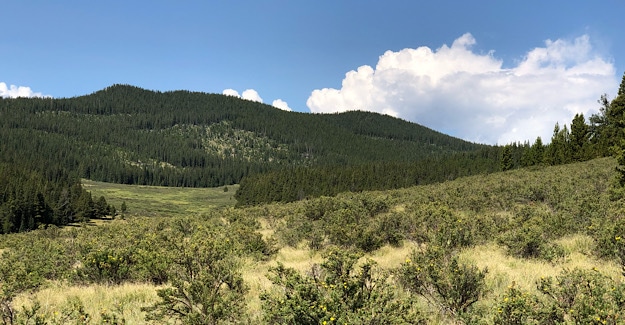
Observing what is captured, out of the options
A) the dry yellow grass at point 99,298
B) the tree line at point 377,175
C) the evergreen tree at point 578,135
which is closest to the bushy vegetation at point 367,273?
the dry yellow grass at point 99,298

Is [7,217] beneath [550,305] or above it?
beneath

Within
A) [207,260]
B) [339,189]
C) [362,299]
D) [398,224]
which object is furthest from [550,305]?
[339,189]

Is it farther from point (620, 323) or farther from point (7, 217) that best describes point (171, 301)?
point (7, 217)

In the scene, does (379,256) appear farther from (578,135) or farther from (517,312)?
(578,135)

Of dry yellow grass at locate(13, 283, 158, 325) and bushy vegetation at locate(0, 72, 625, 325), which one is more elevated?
bushy vegetation at locate(0, 72, 625, 325)

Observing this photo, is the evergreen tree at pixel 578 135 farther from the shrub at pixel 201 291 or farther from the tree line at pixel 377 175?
the shrub at pixel 201 291

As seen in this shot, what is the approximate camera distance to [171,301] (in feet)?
20.0

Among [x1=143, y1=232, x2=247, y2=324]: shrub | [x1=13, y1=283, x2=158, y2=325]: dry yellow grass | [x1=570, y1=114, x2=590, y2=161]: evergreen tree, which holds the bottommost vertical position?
[x1=13, y1=283, x2=158, y2=325]: dry yellow grass

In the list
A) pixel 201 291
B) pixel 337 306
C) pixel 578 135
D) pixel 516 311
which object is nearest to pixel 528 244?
pixel 516 311

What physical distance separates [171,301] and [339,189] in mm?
89900

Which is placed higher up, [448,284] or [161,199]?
[448,284]

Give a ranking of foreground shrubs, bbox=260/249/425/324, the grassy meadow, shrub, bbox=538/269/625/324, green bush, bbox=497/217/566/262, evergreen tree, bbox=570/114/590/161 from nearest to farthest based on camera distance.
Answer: shrub, bbox=538/269/625/324
foreground shrubs, bbox=260/249/425/324
the grassy meadow
green bush, bbox=497/217/566/262
evergreen tree, bbox=570/114/590/161

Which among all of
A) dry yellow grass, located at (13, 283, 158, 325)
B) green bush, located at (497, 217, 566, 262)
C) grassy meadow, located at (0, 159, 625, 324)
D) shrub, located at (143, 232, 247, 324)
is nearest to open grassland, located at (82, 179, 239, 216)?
grassy meadow, located at (0, 159, 625, 324)

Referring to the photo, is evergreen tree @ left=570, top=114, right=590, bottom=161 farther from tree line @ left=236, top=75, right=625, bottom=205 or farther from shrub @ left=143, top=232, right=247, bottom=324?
shrub @ left=143, top=232, right=247, bottom=324
